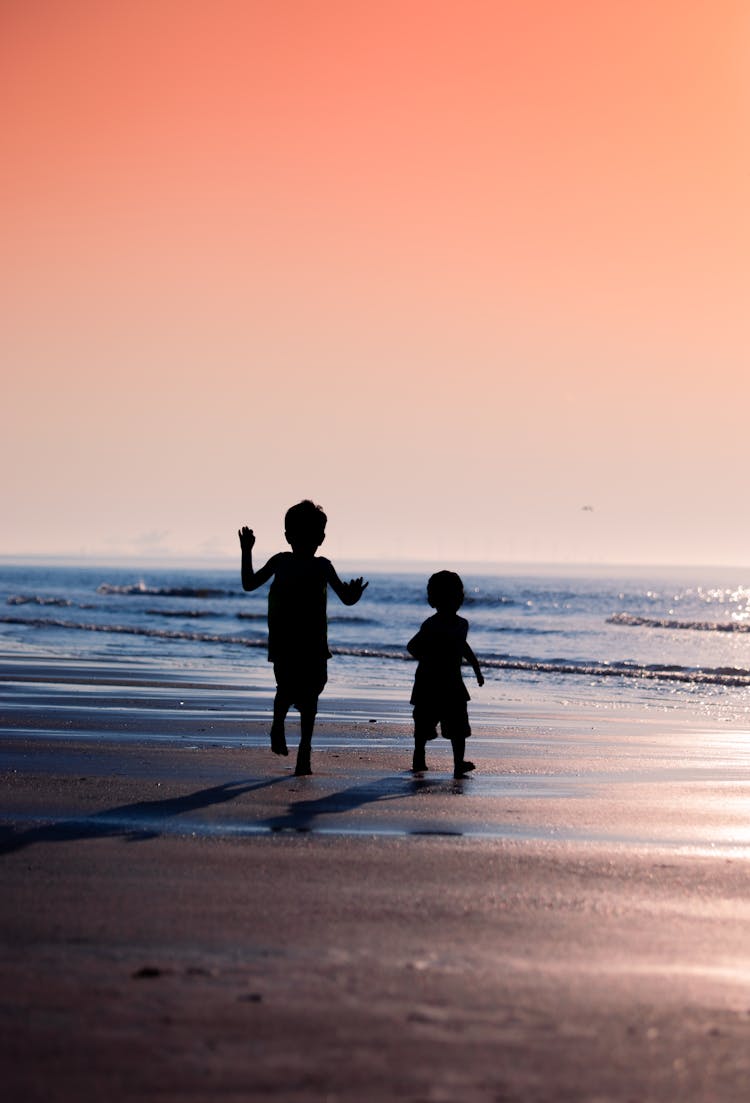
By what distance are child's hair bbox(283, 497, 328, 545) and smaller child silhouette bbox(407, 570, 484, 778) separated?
0.97 metres

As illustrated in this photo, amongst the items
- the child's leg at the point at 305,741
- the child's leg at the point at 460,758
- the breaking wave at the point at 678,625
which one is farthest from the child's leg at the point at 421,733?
the breaking wave at the point at 678,625

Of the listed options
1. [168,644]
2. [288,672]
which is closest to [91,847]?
[288,672]

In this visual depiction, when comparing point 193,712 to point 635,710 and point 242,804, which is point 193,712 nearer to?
point 635,710

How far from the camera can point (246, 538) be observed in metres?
8.44

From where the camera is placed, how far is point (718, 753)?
395 inches

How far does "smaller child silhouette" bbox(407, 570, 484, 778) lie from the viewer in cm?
885

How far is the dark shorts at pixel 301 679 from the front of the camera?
28.0ft

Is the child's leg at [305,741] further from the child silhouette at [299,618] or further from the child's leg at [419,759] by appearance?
the child's leg at [419,759]

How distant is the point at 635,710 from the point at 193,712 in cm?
514

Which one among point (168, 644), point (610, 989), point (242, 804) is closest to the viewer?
point (610, 989)

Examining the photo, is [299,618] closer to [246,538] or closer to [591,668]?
[246,538]

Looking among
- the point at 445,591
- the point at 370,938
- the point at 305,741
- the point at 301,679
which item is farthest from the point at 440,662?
the point at 370,938

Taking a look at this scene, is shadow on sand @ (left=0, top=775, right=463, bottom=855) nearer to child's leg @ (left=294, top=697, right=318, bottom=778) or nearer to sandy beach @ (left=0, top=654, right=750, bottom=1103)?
sandy beach @ (left=0, top=654, right=750, bottom=1103)

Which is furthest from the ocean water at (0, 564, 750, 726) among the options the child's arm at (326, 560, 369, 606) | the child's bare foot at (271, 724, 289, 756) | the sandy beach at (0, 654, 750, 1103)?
the sandy beach at (0, 654, 750, 1103)
